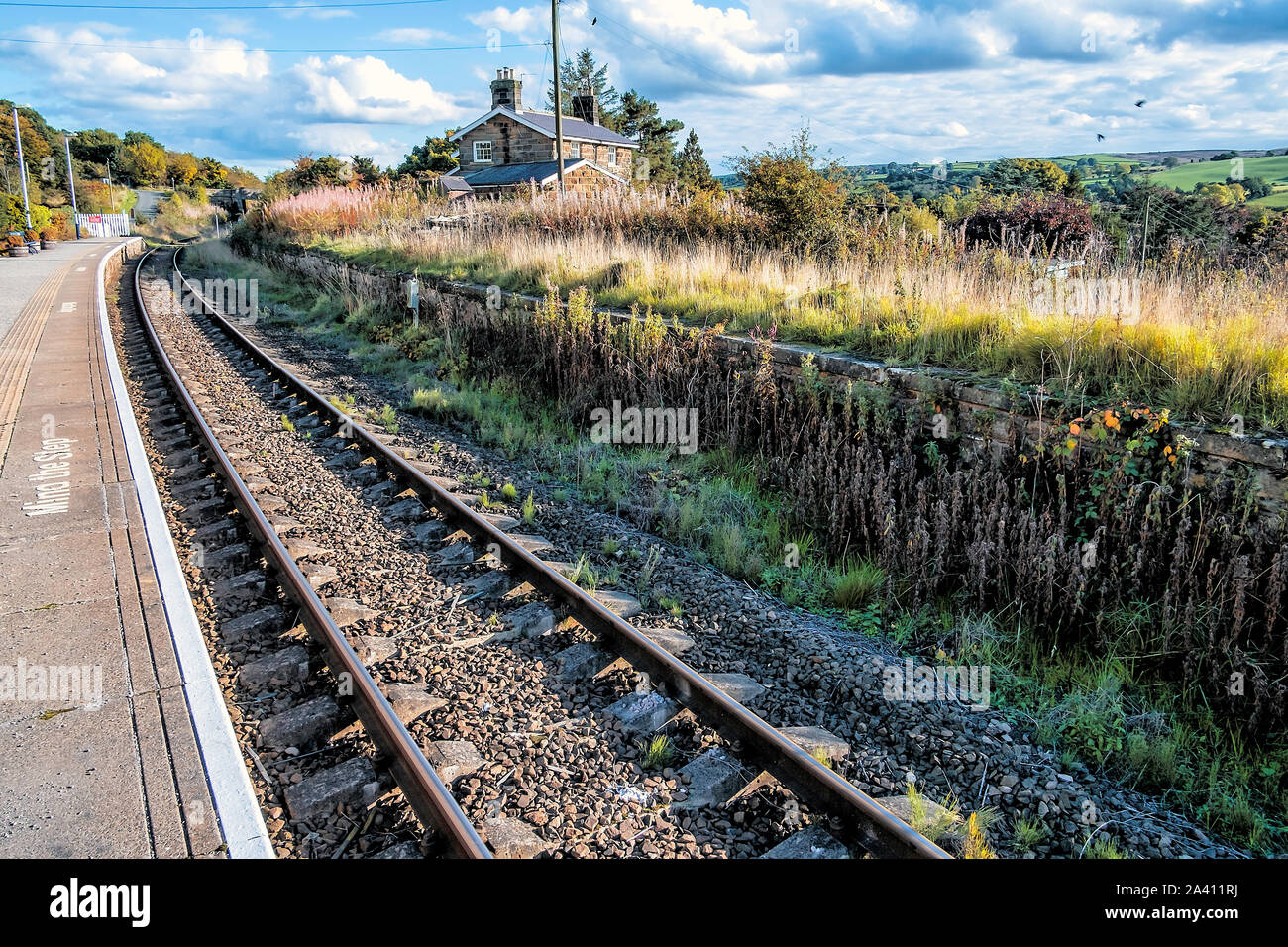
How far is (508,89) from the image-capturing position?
156 feet

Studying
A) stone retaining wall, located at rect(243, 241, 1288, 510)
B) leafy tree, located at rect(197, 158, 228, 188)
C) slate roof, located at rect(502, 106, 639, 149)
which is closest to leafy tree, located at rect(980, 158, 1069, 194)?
stone retaining wall, located at rect(243, 241, 1288, 510)

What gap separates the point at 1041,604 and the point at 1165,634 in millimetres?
675

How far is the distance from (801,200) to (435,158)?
52.2 metres

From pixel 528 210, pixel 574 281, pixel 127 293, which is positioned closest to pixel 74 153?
pixel 127 293

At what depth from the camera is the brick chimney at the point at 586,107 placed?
50625 millimetres

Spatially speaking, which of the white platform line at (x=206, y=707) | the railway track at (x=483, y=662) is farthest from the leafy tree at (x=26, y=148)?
the white platform line at (x=206, y=707)

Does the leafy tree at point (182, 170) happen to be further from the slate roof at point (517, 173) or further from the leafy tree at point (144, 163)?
the slate roof at point (517, 173)

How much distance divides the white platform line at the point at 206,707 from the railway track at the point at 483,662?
0.23 meters

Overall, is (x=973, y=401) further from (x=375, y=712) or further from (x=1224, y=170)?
(x=1224, y=170)

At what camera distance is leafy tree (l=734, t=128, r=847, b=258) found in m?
12.5

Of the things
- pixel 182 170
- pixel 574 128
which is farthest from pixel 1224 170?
pixel 182 170

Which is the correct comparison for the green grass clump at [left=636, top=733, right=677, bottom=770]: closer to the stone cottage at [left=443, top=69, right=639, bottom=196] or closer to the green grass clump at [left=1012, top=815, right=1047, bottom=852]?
the green grass clump at [left=1012, top=815, right=1047, bottom=852]

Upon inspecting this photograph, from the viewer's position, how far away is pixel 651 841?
318 cm

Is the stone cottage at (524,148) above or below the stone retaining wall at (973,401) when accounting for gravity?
above
